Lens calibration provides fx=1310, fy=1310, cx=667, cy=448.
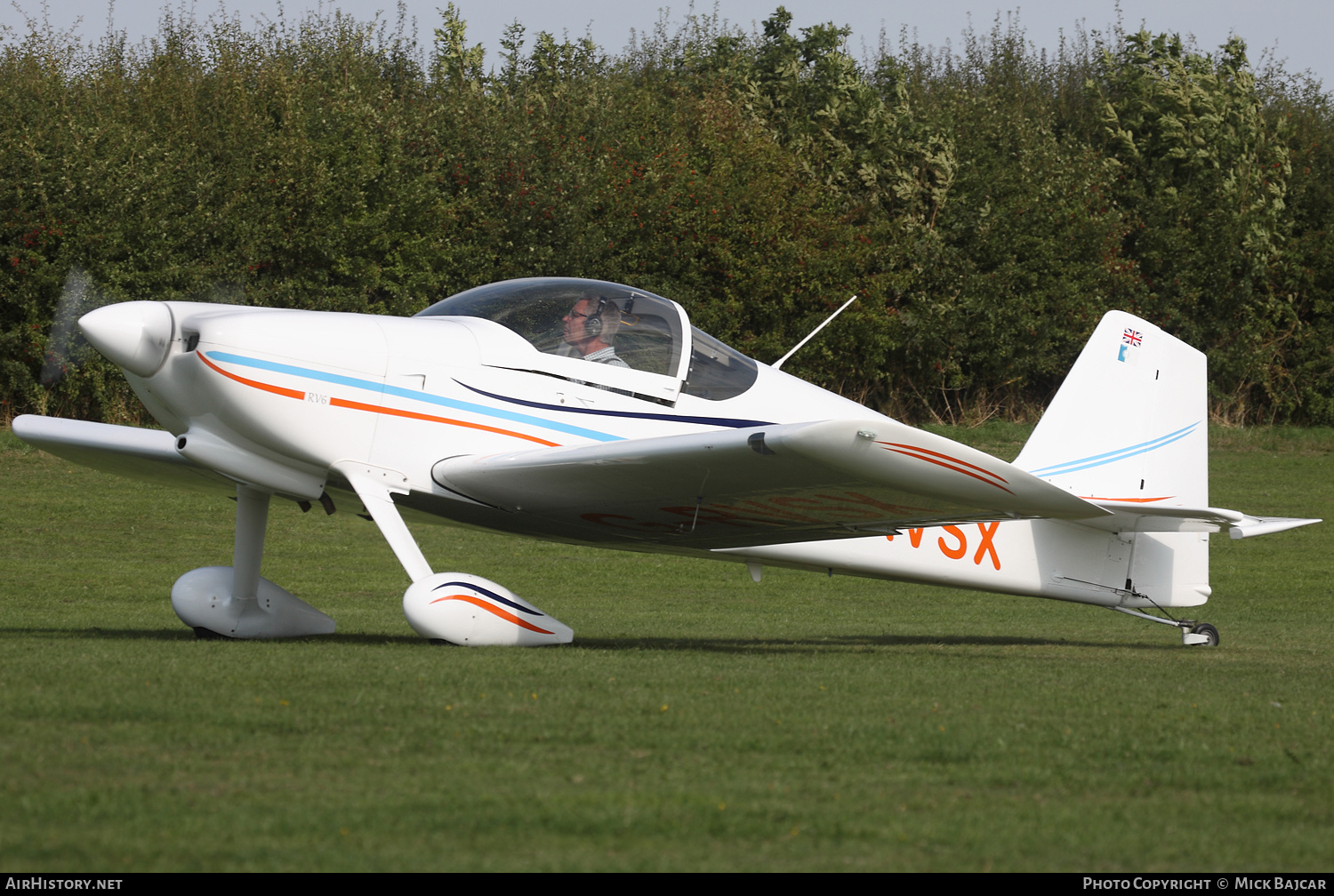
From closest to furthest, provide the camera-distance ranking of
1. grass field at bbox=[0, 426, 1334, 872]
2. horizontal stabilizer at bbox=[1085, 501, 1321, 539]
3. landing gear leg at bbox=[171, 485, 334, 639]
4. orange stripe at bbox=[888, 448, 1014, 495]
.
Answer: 1. grass field at bbox=[0, 426, 1334, 872]
2. orange stripe at bbox=[888, 448, 1014, 495]
3. horizontal stabilizer at bbox=[1085, 501, 1321, 539]
4. landing gear leg at bbox=[171, 485, 334, 639]

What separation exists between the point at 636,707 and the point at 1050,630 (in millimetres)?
8289

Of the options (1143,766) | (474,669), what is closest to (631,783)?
(1143,766)

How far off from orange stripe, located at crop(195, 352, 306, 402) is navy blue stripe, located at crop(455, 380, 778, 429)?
36.6 inches

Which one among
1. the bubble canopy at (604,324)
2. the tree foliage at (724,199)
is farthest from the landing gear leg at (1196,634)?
the tree foliage at (724,199)

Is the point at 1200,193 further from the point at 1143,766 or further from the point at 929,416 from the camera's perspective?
the point at 1143,766

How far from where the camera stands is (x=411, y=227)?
25.4m

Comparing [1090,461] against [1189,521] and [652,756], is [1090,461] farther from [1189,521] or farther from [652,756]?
[652,756]

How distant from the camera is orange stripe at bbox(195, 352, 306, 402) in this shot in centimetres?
733

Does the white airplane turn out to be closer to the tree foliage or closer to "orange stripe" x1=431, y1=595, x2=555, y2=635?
"orange stripe" x1=431, y1=595, x2=555, y2=635

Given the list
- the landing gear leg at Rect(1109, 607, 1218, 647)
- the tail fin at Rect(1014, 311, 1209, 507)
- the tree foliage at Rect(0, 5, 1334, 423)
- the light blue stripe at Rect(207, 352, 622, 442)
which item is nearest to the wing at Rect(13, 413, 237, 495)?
the light blue stripe at Rect(207, 352, 622, 442)

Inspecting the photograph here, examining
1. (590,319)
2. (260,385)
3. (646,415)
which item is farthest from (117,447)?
(646,415)

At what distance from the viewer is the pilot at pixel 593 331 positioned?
8172mm

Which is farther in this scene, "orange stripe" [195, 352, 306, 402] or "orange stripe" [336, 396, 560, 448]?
"orange stripe" [336, 396, 560, 448]

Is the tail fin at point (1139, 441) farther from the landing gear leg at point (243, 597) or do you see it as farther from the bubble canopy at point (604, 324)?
Answer: the landing gear leg at point (243, 597)
